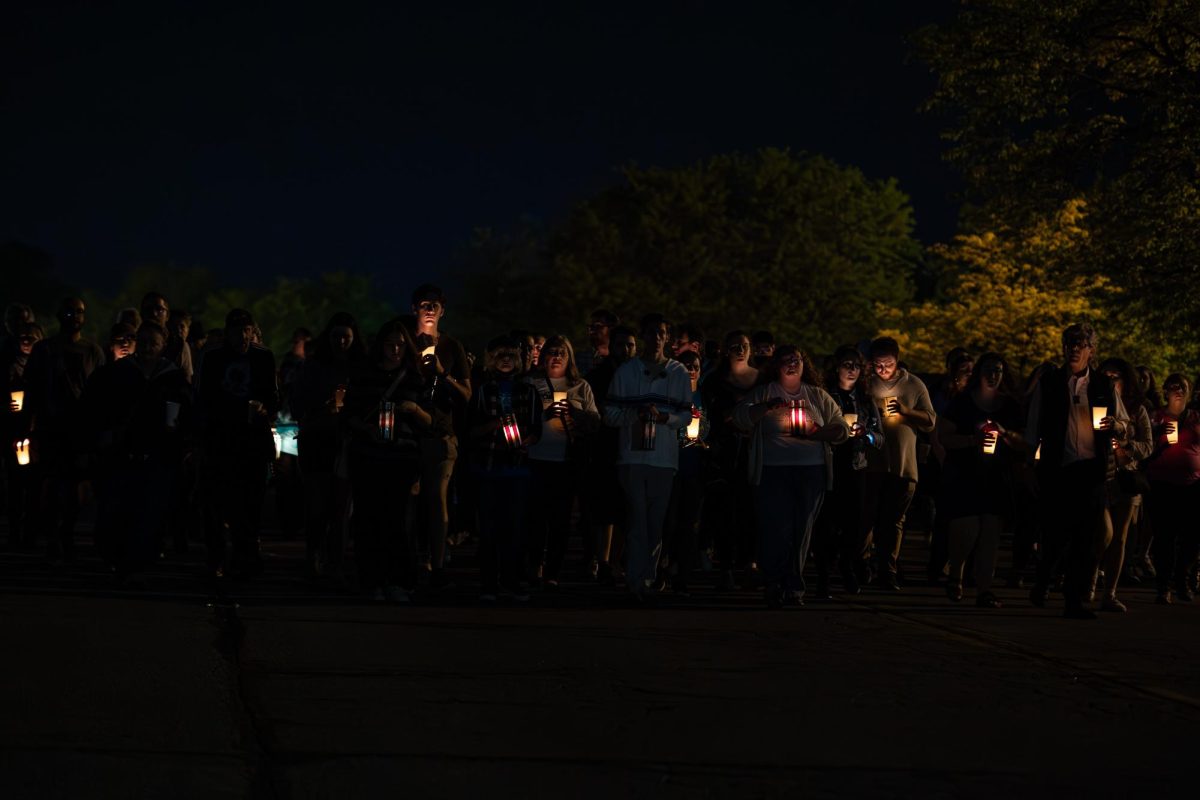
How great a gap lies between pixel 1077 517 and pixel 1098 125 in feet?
71.1

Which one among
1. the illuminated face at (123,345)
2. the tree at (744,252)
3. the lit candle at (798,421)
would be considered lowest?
the lit candle at (798,421)

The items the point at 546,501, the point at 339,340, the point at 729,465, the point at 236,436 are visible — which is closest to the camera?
the point at 546,501

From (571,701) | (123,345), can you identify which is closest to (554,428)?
(123,345)

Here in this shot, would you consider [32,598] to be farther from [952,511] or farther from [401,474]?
[952,511]

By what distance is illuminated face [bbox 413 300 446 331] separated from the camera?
46.6 feet

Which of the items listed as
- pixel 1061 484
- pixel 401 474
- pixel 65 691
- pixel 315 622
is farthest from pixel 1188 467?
pixel 65 691

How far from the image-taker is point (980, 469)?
1453 cm

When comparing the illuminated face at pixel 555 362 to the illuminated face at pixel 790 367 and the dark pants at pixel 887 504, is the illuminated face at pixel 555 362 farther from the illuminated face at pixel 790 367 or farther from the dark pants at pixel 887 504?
the dark pants at pixel 887 504

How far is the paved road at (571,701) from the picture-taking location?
6.98 m

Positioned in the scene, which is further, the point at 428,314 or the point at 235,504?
the point at 235,504

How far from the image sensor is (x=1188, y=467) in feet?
52.5

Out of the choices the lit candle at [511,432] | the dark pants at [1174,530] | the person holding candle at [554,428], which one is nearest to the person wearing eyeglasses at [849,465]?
the person holding candle at [554,428]

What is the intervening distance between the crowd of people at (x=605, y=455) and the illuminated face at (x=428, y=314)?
0.5 inches

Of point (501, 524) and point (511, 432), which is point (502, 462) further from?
point (501, 524)
